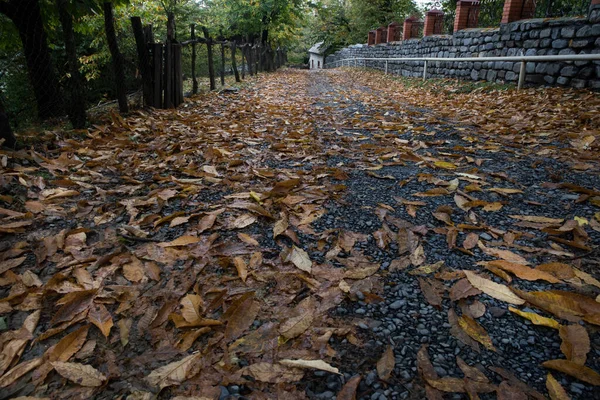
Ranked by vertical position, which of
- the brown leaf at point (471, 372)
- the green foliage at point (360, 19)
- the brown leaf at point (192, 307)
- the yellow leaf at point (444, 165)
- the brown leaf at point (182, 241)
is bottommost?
the brown leaf at point (471, 372)

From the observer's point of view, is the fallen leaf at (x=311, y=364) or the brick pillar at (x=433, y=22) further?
the brick pillar at (x=433, y=22)

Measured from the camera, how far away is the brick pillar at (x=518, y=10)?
719 cm

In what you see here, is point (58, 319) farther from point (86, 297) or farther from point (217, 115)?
point (217, 115)

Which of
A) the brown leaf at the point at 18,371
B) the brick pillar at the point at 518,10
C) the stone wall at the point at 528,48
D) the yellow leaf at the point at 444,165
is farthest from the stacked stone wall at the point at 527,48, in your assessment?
the brown leaf at the point at 18,371

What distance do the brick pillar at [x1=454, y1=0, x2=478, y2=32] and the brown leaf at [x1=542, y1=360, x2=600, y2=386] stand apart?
34.2 feet

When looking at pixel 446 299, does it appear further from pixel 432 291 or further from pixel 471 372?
pixel 471 372

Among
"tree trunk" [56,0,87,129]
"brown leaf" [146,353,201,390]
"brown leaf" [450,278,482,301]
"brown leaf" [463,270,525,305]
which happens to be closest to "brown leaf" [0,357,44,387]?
"brown leaf" [146,353,201,390]

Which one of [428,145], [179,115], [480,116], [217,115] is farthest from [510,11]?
[179,115]

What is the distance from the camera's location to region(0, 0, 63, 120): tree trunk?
16.1 feet

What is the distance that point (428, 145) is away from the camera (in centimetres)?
345

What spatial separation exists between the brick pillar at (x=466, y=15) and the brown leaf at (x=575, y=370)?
410 inches

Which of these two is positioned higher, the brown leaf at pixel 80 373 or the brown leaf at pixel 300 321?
the brown leaf at pixel 300 321

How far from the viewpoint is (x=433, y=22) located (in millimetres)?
11469

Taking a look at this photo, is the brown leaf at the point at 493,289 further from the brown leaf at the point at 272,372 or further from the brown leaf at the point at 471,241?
the brown leaf at the point at 272,372
